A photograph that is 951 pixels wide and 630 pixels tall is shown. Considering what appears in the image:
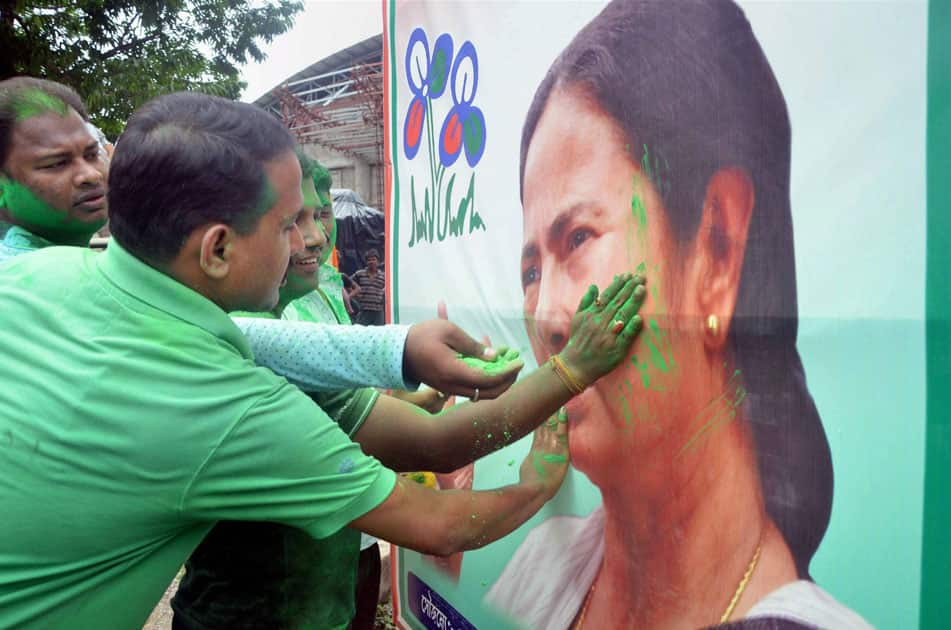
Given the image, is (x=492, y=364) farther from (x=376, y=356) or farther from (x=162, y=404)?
(x=162, y=404)

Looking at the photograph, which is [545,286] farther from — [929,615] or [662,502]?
[929,615]

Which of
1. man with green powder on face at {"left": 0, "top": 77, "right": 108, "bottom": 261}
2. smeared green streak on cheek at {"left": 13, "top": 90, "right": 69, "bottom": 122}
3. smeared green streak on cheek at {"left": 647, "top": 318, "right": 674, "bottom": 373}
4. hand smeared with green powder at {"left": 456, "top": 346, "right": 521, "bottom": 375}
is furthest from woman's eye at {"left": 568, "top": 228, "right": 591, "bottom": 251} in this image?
smeared green streak on cheek at {"left": 13, "top": 90, "right": 69, "bottom": 122}

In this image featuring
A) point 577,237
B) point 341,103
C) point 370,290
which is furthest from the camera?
point 341,103

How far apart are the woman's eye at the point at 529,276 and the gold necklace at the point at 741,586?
790 mm

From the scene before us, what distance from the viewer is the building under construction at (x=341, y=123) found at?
1449 cm

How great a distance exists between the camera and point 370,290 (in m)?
7.56

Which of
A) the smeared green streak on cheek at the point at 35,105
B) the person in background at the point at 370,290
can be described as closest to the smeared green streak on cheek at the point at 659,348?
the smeared green streak on cheek at the point at 35,105

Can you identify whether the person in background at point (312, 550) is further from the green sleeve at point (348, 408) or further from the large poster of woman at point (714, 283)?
the large poster of woman at point (714, 283)

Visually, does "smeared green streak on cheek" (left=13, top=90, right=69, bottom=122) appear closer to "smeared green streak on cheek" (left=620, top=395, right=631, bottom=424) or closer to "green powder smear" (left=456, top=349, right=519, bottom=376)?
"green powder smear" (left=456, top=349, right=519, bottom=376)

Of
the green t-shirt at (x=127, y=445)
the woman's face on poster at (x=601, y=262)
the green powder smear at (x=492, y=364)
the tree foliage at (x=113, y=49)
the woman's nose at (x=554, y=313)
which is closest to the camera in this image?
the green t-shirt at (x=127, y=445)

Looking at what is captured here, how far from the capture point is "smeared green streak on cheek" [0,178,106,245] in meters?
1.73

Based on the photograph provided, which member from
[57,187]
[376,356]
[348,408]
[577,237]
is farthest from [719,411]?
[57,187]

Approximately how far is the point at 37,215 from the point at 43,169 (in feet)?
0.41

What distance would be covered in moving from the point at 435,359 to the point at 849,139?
0.74 meters
